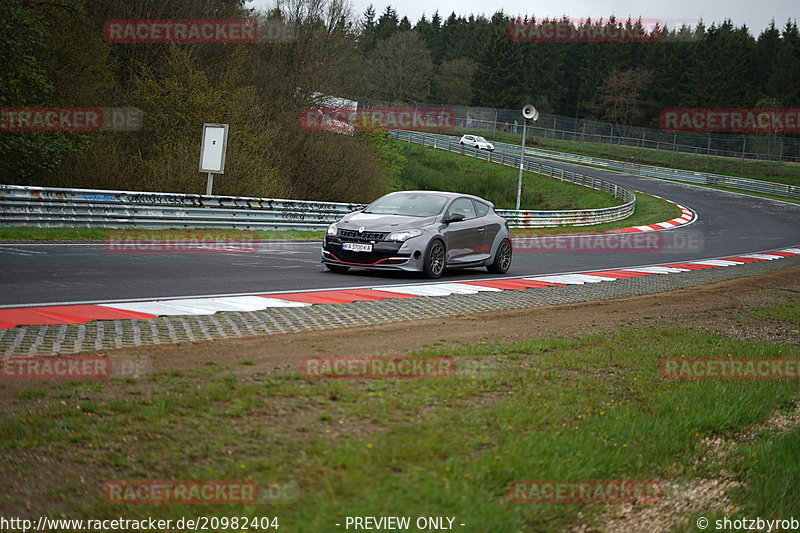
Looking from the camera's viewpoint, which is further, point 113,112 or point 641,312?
point 113,112

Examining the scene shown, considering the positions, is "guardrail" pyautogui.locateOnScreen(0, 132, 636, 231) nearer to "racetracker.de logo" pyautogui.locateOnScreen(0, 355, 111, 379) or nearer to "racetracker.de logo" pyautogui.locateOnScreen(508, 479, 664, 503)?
"racetracker.de logo" pyautogui.locateOnScreen(0, 355, 111, 379)

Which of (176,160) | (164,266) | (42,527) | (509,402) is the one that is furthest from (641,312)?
(176,160)

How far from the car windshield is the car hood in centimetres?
24

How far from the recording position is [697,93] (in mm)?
99250

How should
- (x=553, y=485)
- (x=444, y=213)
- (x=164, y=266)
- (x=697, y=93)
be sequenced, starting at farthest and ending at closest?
(x=697, y=93)
(x=444, y=213)
(x=164, y=266)
(x=553, y=485)

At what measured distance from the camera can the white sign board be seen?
24.4 m

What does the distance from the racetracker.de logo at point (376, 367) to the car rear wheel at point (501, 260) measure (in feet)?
33.7

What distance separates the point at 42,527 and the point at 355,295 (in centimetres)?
855

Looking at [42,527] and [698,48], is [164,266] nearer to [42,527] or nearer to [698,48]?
[42,527]

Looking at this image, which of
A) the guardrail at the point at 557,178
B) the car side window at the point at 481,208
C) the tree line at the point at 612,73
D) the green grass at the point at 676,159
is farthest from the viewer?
the tree line at the point at 612,73

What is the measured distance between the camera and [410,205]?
15.6 metres

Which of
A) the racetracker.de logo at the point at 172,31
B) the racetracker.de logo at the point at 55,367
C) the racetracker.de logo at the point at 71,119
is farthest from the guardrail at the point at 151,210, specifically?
the racetracker.de logo at the point at 55,367

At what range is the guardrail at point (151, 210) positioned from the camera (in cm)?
1867

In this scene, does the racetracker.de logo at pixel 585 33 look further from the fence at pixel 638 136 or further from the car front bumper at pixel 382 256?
the car front bumper at pixel 382 256
